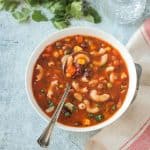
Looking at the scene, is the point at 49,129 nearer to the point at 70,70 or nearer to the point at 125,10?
the point at 70,70

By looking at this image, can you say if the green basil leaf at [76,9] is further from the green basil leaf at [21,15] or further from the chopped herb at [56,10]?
the green basil leaf at [21,15]

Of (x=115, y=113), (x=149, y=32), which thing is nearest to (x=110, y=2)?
(x=149, y=32)

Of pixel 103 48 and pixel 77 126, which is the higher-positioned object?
pixel 103 48

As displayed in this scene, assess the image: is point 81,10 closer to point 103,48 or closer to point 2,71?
point 103,48

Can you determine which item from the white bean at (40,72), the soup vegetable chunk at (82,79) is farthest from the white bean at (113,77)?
the white bean at (40,72)

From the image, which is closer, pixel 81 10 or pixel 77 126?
pixel 77 126

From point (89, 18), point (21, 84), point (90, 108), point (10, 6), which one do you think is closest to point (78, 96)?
point (90, 108)
